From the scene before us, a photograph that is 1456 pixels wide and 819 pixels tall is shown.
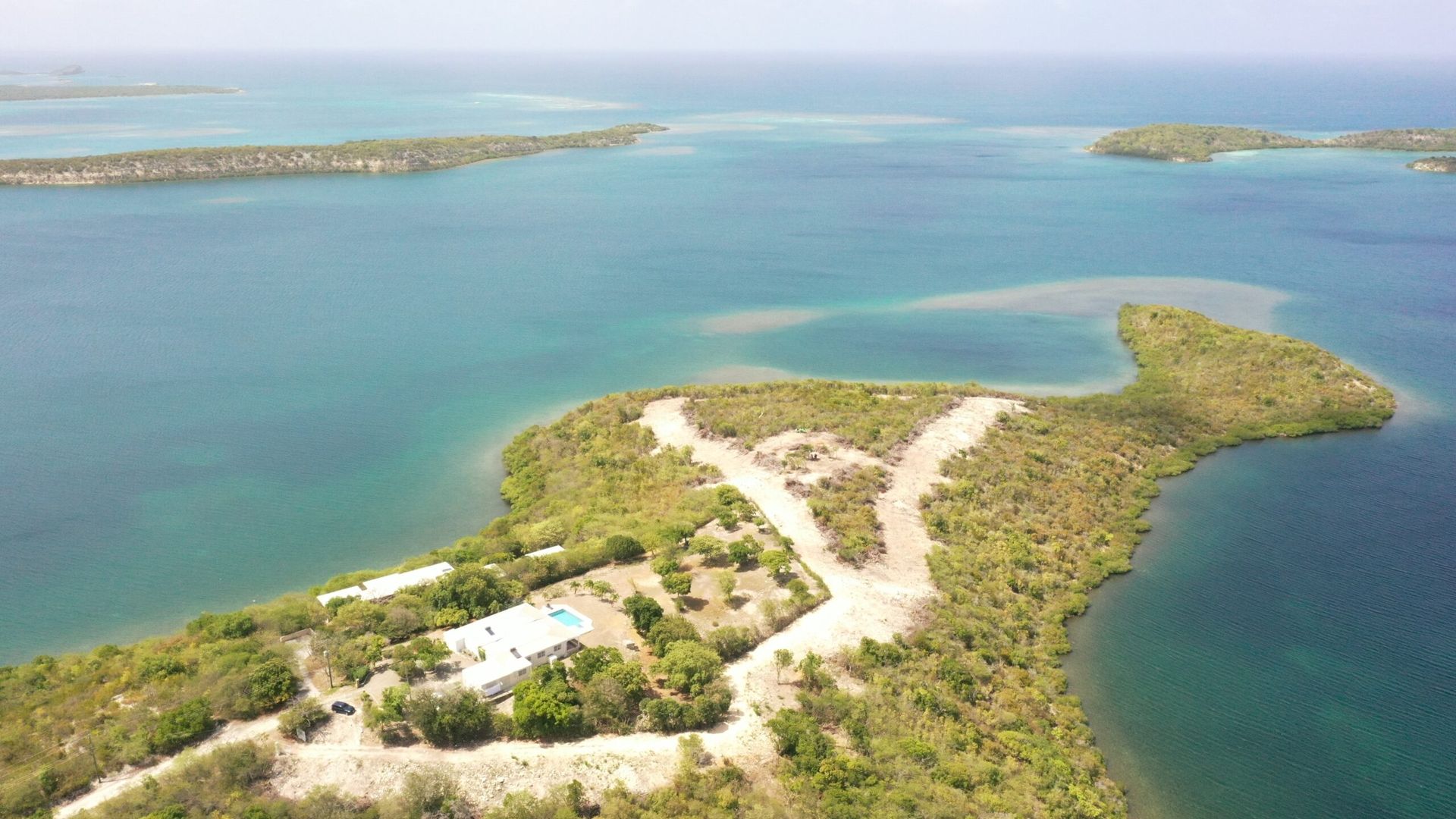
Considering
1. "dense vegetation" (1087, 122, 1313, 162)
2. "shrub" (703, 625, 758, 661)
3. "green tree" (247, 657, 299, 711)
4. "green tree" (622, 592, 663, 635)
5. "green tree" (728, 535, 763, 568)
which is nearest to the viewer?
"green tree" (247, 657, 299, 711)

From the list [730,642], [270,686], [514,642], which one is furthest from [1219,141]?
[270,686]

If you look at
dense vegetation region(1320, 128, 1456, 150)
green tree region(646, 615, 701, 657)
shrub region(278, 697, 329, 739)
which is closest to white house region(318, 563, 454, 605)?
shrub region(278, 697, 329, 739)

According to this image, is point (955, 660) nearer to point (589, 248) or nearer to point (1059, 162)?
point (589, 248)

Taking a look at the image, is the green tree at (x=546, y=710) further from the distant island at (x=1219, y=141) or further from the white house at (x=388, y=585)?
the distant island at (x=1219, y=141)

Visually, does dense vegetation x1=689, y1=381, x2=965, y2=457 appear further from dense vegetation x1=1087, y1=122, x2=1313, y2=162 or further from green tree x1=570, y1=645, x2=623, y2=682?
dense vegetation x1=1087, y1=122, x2=1313, y2=162

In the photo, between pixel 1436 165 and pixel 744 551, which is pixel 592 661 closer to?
pixel 744 551

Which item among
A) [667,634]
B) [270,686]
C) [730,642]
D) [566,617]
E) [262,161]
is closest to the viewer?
[270,686]

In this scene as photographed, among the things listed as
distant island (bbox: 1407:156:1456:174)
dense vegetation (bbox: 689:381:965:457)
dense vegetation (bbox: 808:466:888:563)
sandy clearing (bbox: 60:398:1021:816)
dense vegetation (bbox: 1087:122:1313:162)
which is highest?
dense vegetation (bbox: 1087:122:1313:162)

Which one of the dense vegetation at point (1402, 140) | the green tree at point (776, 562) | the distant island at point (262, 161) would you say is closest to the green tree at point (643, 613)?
the green tree at point (776, 562)

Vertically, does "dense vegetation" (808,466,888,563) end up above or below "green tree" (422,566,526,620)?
above
